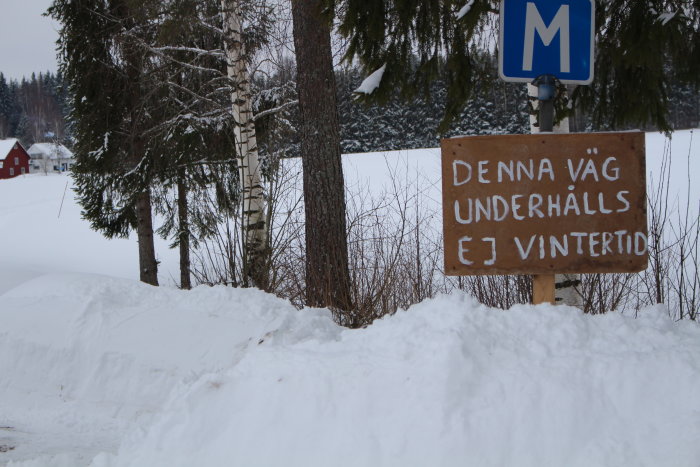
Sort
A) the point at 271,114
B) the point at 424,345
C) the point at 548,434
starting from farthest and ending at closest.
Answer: the point at 271,114 < the point at 424,345 < the point at 548,434

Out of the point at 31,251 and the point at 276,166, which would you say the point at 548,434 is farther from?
the point at 31,251

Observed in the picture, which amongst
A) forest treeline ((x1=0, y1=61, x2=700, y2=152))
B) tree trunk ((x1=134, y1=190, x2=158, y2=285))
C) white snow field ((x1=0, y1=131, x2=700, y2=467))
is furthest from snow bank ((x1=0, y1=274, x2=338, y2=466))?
tree trunk ((x1=134, y1=190, x2=158, y2=285))

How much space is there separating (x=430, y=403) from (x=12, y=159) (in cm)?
7591

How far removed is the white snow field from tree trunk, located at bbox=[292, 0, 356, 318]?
1822 mm

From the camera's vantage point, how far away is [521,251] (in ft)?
9.81

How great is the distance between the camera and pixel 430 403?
8.08 feet

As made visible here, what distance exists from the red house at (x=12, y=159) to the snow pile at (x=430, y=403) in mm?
70390

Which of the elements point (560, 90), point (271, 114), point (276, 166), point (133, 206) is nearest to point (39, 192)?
point (133, 206)

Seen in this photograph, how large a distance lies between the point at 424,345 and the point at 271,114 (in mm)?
7418

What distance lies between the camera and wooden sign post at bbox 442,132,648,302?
297 cm

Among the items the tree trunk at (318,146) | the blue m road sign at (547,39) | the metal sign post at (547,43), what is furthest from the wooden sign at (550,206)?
the tree trunk at (318,146)

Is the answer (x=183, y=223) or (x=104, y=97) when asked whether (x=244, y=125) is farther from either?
(x=104, y=97)

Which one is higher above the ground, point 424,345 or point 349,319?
point 424,345

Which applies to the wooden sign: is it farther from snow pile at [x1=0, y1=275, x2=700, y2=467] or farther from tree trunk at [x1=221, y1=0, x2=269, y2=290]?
tree trunk at [x1=221, y1=0, x2=269, y2=290]
